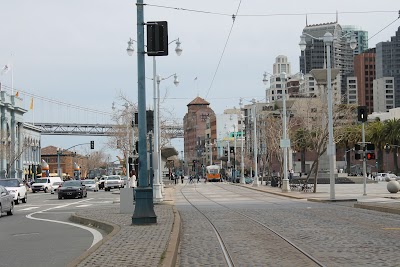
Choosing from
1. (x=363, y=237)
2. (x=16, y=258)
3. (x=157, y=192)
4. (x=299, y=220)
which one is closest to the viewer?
(x=16, y=258)

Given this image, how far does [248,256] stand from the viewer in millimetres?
13945

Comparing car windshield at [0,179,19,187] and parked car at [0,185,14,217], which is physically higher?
car windshield at [0,179,19,187]

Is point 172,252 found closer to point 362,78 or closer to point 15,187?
point 15,187

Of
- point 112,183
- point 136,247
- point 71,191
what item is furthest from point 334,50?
point 136,247

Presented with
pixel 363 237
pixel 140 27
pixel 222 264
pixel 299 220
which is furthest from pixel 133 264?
pixel 299 220

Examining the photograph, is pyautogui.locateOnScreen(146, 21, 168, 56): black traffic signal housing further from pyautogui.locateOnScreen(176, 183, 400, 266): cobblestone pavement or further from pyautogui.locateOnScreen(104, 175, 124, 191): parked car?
pyautogui.locateOnScreen(104, 175, 124, 191): parked car

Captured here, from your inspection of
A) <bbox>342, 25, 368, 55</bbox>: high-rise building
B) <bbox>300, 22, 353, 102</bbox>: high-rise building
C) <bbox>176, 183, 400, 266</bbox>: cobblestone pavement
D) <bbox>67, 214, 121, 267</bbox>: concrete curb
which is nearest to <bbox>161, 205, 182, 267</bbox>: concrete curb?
<bbox>176, 183, 400, 266</bbox>: cobblestone pavement

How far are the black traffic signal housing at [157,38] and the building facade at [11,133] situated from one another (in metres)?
86.5

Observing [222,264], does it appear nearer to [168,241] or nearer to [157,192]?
[168,241]

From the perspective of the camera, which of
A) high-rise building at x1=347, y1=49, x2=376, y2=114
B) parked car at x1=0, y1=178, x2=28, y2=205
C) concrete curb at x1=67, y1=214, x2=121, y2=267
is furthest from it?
high-rise building at x1=347, y1=49, x2=376, y2=114

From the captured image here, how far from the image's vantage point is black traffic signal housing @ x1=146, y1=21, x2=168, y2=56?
788 inches

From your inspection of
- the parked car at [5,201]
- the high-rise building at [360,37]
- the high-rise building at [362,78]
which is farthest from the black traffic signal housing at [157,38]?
the high-rise building at [362,78]

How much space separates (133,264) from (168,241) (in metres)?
3.90

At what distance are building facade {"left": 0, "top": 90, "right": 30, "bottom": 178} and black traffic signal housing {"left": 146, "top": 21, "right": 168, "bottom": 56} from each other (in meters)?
86.5
